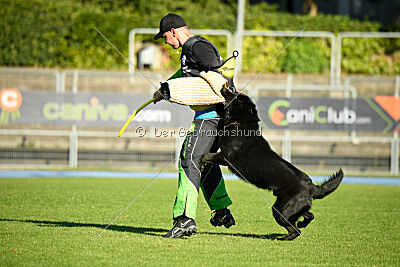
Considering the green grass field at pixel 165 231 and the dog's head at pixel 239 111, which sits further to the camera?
the dog's head at pixel 239 111

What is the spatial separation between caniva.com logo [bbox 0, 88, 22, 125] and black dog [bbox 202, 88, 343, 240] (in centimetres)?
966

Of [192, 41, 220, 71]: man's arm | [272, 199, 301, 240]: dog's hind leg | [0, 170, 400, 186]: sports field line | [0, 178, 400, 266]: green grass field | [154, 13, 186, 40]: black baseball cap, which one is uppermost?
[154, 13, 186, 40]: black baseball cap

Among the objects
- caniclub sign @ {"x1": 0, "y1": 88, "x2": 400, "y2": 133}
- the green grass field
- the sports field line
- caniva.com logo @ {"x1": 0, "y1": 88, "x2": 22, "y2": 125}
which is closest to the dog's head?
the green grass field

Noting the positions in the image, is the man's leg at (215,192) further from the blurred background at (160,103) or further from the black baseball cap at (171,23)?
the blurred background at (160,103)

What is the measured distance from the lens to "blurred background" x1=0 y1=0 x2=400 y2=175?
47.5 ft

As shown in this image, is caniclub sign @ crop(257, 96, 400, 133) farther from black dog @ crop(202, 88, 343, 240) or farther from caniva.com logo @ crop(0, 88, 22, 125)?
black dog @ crop(202, 88, 343, 240)

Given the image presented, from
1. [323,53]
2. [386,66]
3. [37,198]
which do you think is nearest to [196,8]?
[323,53]

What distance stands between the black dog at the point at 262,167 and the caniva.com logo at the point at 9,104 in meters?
9.66

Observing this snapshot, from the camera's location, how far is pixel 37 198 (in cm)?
868

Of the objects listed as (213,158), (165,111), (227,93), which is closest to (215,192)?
(213,158)

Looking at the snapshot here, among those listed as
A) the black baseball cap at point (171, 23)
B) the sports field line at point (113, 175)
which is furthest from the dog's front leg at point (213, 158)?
the sports field line at point (113, 175)

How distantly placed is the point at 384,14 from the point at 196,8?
766 centimetres

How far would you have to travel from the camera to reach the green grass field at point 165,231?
4.79 meters

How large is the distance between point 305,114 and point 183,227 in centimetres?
948
